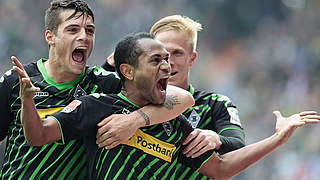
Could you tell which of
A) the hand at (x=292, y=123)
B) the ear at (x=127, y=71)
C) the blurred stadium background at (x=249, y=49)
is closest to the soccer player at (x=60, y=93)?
the ear at (x=127, y=71)

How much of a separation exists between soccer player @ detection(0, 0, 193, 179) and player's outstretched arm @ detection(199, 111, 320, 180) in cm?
49

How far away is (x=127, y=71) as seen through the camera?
3.50 meters

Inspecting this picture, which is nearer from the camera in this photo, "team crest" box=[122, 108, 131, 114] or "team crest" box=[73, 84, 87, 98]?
"team crest" box=[122, 108, 131, 114]

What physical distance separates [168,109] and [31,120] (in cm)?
93

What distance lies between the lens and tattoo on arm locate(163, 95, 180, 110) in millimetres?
3577

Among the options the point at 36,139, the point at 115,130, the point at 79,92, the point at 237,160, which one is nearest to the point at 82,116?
the point at 115,130

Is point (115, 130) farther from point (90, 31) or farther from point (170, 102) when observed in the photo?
point (90, 31)

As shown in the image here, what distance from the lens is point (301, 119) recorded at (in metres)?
3.56

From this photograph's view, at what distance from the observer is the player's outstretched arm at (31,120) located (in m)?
2.98

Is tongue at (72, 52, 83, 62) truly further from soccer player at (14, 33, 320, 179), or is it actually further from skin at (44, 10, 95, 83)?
soccer player at (14, 33, 320, 179)

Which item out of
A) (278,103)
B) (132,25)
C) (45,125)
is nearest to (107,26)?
(132,25)

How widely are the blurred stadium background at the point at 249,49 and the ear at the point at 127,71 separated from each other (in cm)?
852

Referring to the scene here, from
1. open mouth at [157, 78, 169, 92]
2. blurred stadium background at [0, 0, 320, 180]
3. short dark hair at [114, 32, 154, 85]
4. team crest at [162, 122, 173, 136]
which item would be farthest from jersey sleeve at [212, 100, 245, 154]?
blurred stadium background at [0, 0, 320, 180]

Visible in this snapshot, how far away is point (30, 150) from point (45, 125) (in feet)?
1.84
